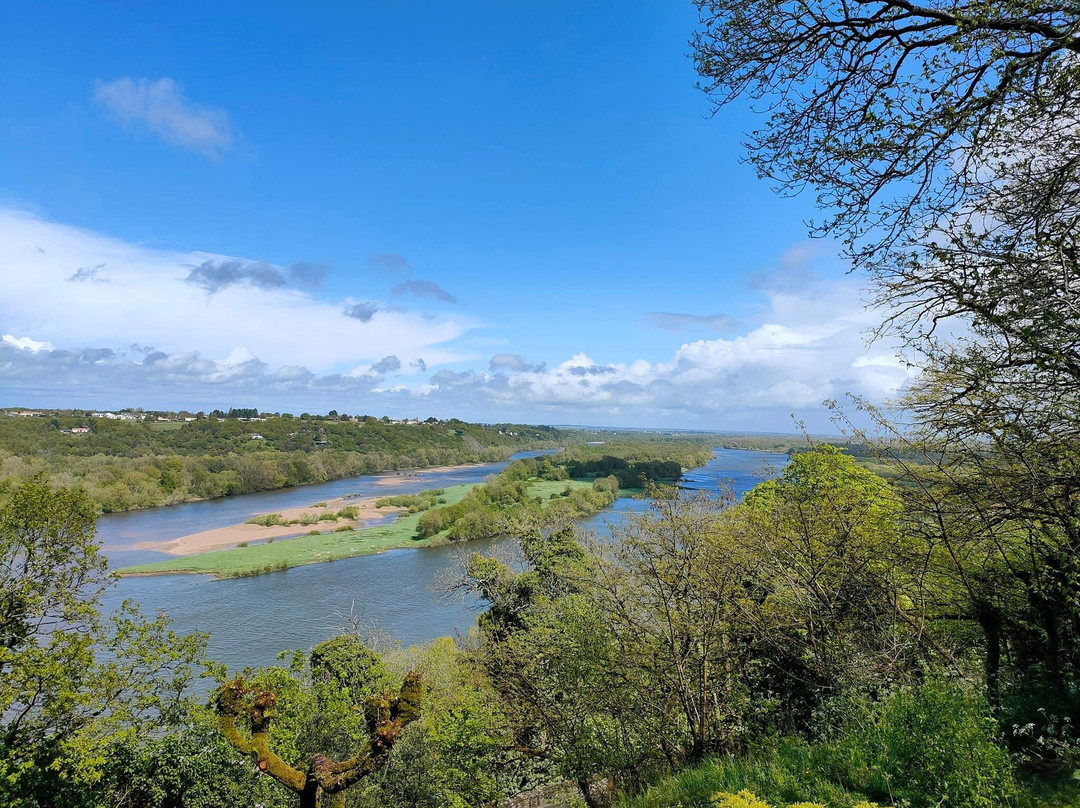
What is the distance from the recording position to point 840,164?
3.37 meters

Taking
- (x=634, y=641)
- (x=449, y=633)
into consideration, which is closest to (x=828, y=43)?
(x=634, y=641)

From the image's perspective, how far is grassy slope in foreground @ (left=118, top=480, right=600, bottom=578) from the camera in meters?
32.9

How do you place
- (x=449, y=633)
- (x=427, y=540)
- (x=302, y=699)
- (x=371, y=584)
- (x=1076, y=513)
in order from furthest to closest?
1. (x=427, y=540)
2. (x=371, y=584)
3. (x=449, y=633)
4. (x=302, y=699)
5. (x=1076, y=513)

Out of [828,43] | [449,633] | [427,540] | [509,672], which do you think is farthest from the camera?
[427,540]

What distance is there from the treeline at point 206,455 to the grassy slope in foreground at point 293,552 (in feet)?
30.9

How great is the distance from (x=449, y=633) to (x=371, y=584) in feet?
33.7

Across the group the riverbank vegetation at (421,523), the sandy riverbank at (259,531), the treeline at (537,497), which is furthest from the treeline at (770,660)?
the sandy riverbank at (259,531)

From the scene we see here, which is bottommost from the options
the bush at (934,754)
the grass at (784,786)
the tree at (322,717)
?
the tree at (322,717)

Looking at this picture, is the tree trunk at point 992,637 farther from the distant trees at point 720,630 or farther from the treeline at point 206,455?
the treeline at point 206,455

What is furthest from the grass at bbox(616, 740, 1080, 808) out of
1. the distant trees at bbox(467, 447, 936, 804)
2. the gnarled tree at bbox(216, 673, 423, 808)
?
the gnarled tree at bbox(216, 673, 423, 808)

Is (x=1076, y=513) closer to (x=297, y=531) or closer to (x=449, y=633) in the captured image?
(x=449, y=633)

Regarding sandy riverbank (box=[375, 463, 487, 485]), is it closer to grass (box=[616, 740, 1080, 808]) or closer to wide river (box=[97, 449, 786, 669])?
wide river (box=[97, 449, 786, 669])

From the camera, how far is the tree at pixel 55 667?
8758mm

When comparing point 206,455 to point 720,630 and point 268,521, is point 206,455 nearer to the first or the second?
point 268,521
